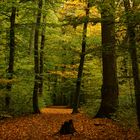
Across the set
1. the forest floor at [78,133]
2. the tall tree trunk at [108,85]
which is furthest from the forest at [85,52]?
the forest floor at [78,133]

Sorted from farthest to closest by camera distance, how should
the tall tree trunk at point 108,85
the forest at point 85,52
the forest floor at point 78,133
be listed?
the tall tree trunk at point 108,85 → the forest floor at point 78,133 → the forest at point 85,52

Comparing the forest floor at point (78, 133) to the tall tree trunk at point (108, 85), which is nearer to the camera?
A: the forest floor at point (78, 133)

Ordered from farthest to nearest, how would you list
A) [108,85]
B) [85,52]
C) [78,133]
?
[108,85] < [85,52] < [78,133]

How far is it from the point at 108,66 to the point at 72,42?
1161cm

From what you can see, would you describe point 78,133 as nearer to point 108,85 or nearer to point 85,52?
point 85,52

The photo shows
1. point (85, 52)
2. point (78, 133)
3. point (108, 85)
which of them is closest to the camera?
point (78, 133)

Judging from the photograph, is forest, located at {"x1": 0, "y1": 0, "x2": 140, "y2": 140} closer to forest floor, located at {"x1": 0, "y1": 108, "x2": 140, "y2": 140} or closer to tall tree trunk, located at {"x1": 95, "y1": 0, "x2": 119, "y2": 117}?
tall tree trunk, located at {"x1": 95, "y1": 0, "x2": 119, "y2": 117}

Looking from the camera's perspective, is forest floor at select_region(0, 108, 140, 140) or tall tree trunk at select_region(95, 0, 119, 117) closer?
forest floor at select_region(0, 108, 140, 140)

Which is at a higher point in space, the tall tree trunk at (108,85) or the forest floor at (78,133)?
the tall tree trunk at (108,85)

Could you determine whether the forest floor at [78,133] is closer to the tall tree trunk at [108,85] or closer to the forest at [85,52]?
the forest at [85,52]

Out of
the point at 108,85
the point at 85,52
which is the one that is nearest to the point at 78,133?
the point at 85,52

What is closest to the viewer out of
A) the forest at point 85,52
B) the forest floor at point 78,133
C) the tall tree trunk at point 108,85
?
the forest at point 85,52

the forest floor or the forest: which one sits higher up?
the forest

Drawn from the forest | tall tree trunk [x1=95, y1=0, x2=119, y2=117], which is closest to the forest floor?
the forest
